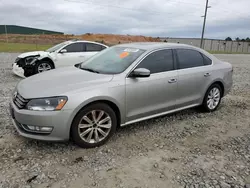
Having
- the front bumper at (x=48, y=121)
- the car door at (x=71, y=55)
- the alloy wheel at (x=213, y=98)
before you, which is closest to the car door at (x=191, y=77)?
the alloy wheel at (x=213, y=98)

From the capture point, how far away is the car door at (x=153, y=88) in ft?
11.7

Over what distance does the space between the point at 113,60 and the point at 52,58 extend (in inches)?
205

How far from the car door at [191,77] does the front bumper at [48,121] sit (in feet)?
7.21

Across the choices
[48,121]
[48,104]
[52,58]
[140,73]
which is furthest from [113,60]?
[52,58]

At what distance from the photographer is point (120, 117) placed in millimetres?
3502

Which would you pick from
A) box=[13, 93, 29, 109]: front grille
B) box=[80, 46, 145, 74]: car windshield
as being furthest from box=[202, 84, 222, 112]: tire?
box=[13, 93, 29, 109]: front grille

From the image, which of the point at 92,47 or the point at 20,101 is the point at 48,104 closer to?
the point at 20,101

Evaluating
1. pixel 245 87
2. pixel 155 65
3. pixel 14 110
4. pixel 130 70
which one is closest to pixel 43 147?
pixel 14 110

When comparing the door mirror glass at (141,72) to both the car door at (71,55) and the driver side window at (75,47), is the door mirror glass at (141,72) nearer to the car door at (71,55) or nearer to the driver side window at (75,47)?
the car door at (71,55)

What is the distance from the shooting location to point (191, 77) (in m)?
4.32

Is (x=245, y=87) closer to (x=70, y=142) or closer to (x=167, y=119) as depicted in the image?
(x=167, y=119)

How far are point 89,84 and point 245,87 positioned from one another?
6433mm

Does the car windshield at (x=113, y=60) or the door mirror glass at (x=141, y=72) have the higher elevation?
the car windshield at (x=113, y=60)

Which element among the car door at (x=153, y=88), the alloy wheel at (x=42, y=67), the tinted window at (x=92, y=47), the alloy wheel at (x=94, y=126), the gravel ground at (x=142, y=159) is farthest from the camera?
the tinted window at (x=92, y=47)
